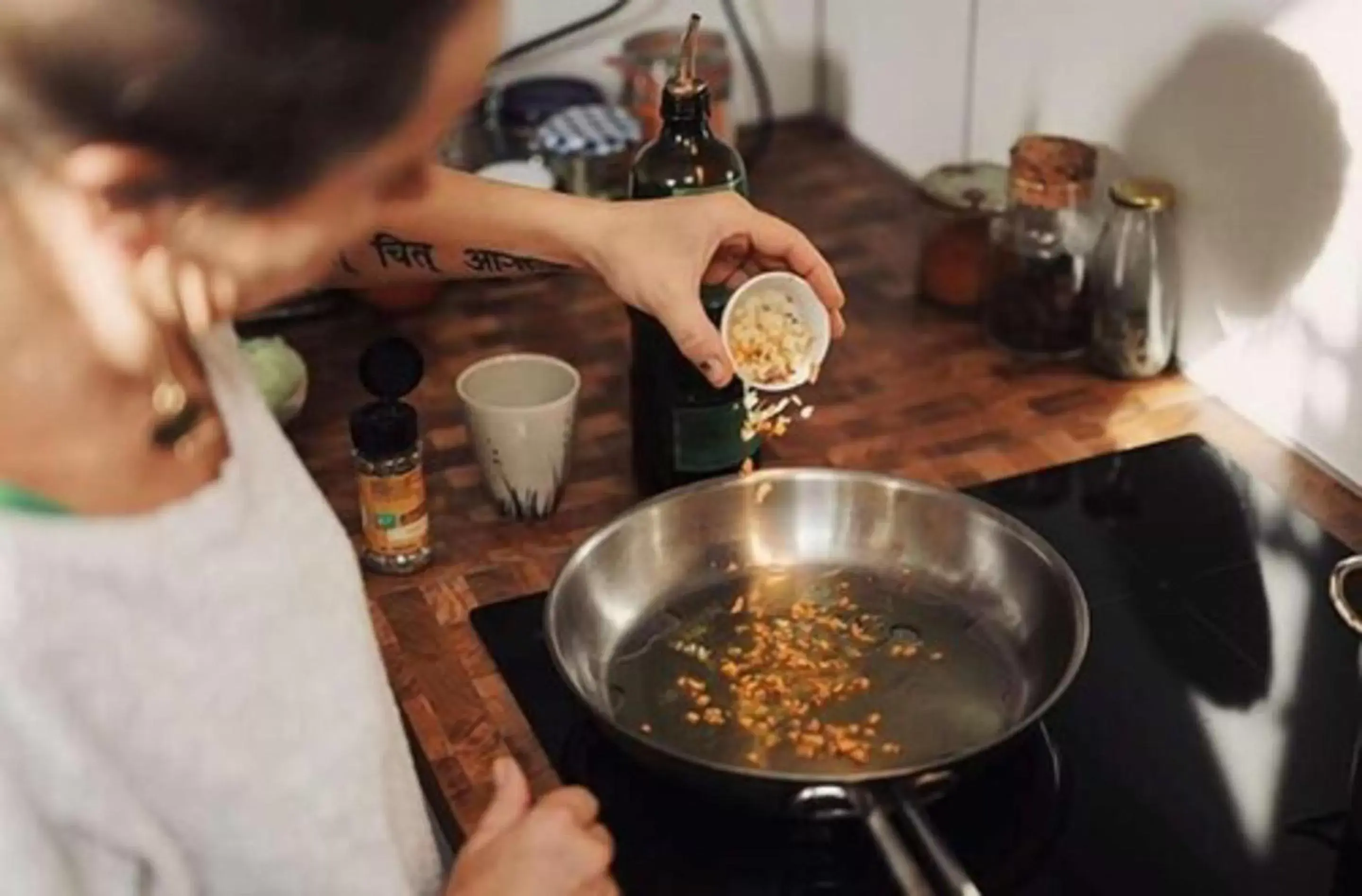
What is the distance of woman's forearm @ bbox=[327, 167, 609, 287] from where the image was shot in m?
1.10

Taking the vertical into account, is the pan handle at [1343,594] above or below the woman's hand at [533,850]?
above

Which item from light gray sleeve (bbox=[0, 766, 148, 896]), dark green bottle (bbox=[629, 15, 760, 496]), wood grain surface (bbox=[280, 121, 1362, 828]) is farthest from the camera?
dark green bottle (bbox=[629, 15, 760, 496])

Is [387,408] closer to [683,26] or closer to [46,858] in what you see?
[46,858]

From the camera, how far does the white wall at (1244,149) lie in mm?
1180

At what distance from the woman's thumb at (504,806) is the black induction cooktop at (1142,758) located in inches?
3.2

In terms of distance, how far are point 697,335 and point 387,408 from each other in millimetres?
203

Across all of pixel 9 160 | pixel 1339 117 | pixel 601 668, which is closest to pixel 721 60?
pixel 1339 117

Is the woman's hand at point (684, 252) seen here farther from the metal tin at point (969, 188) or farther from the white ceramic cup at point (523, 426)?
the metal tin at point (969, 188)

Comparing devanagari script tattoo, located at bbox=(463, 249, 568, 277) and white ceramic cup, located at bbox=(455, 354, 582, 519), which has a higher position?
devanagari script tattoo, located at bbox=(463, 249, 568, 277)

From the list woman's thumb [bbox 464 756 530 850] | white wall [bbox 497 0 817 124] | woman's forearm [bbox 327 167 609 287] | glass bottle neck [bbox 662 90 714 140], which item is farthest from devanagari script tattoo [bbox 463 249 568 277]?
white wall [bbox 497 0 817 124]

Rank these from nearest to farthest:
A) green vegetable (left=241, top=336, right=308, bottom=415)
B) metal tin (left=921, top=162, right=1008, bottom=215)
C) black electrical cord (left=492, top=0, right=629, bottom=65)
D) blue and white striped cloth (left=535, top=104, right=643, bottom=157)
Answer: green vegetable (left=241, top=336, right=308, bottom=415) → metal tin (left=921, top=162, right=1008, bottom=215) → blue and white striped cloth (left=535, top=104, right=643, bottom=157) → black electrical cord (left=492, top=0, right=629, bottom=65)

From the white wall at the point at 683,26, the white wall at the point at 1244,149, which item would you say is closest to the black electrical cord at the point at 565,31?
the white wall at the point at 683,26

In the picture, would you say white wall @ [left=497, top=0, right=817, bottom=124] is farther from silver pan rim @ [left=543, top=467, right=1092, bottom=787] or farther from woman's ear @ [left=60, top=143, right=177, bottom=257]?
woman's ear @ [left=60, top=143, right=177, bottom=257]

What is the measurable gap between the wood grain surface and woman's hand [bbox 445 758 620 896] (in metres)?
0.10
